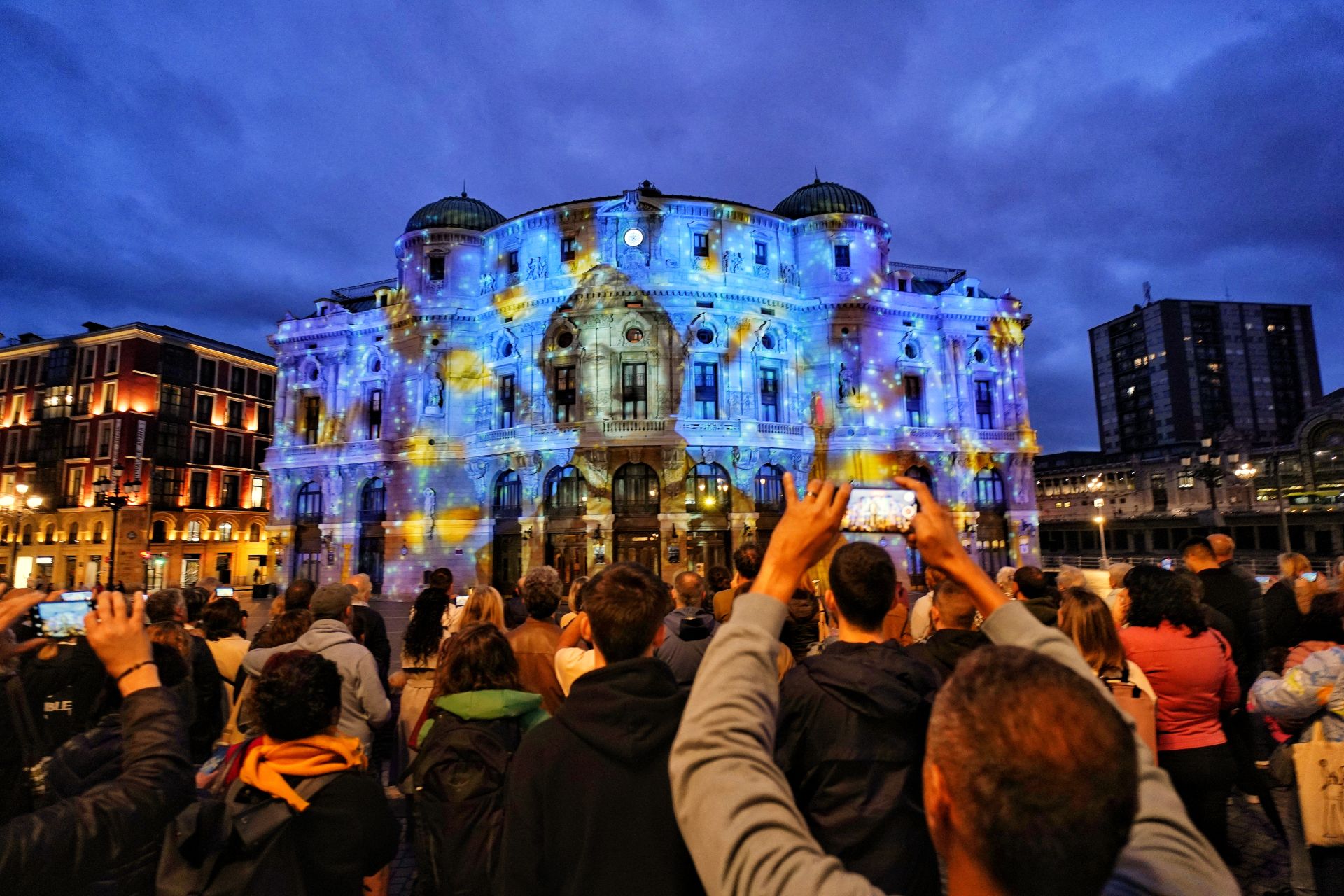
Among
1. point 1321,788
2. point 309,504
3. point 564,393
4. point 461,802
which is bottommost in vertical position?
point 1321,788

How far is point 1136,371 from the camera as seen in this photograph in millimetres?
96438

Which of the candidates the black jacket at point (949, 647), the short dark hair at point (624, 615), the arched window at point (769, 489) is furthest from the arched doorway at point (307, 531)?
the short dark hair at point (624, 615)

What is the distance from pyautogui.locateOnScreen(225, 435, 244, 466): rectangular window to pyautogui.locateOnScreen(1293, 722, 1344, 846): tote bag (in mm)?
57169

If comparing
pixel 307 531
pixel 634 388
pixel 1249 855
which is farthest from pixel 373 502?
pixel 1249 855

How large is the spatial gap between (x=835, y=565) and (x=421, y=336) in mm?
33556

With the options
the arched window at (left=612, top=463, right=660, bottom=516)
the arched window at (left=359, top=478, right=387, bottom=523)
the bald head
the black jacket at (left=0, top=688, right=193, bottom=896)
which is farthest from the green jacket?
the arched window at (left=359, top=478, right=387, bottom=523)

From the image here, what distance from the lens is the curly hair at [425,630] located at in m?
5.58

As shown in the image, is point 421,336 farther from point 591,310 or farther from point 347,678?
point 347,678

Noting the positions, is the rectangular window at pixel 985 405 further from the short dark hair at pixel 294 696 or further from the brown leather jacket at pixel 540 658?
the short dark hair at pixel 294 696

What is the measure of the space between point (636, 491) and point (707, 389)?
219 inches

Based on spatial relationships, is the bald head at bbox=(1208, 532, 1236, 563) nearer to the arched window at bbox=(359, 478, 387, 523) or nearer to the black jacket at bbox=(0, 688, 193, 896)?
the black jacket at bbox=(0, 688, 193, 896)

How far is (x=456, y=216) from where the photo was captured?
3466 centimetres

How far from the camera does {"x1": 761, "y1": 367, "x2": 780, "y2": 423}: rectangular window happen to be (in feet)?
103

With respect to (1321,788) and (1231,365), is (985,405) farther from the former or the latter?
(1231,365)
